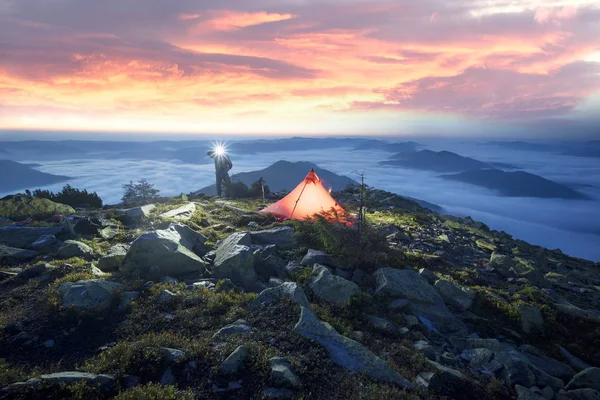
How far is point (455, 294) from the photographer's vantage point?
33.6 feet

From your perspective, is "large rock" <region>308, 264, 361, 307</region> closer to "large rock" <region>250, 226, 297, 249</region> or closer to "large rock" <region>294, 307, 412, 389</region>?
"large rock" <region>294, 307, 412, 389</region>

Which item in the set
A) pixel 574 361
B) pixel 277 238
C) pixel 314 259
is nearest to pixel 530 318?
pixel 574 361

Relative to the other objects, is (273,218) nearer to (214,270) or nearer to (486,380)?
(214,270)

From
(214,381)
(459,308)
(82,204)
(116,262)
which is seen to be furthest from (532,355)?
(82,204)

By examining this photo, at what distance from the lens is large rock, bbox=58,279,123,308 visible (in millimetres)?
7523

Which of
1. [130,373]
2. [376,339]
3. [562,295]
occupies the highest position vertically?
[130,373]

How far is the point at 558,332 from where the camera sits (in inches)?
372

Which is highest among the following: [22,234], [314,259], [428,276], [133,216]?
[133,216]

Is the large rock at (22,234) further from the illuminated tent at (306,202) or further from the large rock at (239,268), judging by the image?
the illuminated tent at (306,202)

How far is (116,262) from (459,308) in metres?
11.6

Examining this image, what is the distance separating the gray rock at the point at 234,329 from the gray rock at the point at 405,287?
461 cm

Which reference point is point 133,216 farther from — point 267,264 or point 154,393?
point 154,393

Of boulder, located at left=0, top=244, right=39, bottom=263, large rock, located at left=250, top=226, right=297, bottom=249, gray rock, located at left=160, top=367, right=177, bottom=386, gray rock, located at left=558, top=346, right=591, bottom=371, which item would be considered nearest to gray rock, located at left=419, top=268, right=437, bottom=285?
gray rock, located at left=558, top=346, right=591, bottom=371

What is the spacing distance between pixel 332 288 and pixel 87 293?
21.9ft
